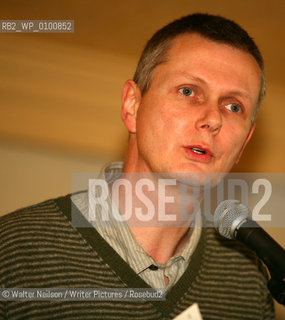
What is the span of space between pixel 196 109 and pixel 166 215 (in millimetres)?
435

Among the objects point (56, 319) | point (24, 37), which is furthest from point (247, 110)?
point (24, 37)

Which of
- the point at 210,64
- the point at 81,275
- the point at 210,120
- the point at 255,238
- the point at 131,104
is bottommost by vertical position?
the point at 81,275

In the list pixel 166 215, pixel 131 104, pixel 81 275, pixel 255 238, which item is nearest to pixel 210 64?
pixel 131 104

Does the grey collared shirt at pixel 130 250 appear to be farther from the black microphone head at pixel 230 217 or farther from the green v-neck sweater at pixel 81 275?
the black microphone head at pixel 230 217

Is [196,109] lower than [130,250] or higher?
higher

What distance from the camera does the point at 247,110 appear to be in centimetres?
164

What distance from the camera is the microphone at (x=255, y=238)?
0.98 meters

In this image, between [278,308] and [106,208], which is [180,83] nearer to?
[106,208]

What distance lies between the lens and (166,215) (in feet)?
5.33

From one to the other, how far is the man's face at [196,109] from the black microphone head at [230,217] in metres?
0.28

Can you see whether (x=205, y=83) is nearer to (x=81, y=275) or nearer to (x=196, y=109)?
(x=196, y=109)

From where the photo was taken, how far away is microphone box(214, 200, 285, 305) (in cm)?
98

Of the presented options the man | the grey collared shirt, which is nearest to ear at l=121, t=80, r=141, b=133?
the man

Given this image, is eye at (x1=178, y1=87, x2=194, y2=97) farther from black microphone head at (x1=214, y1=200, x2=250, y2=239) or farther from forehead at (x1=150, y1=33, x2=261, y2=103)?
black microphone head at (x1=214, y1=200, x2=250, y2=239)
